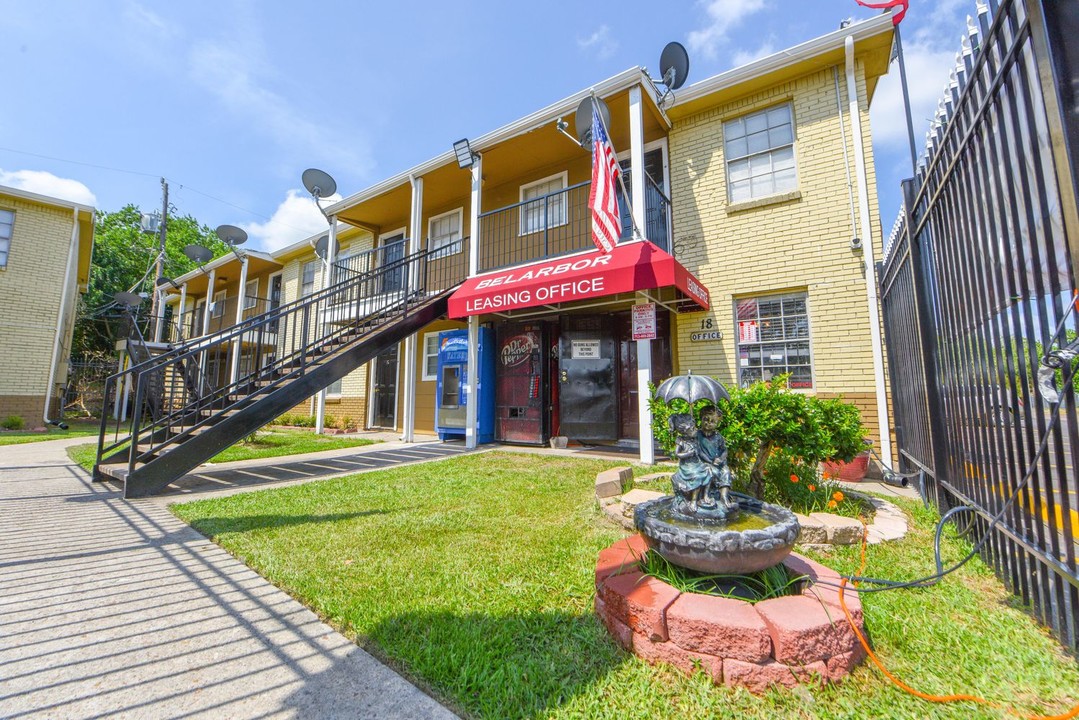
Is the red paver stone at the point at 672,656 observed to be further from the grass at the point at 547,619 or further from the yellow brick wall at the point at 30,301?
the yellow brick wall at the point at 30,301

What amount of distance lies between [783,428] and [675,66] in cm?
669

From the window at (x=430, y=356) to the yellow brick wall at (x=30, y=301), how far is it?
1164 cm

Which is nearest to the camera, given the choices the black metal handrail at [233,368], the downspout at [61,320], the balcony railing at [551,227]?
the black metal handrail at [233,368]

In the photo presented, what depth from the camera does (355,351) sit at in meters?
6.77

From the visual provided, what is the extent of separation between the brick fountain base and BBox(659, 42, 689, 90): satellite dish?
7766 millimetres

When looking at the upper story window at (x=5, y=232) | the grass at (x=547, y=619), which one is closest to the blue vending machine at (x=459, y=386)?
the grass at (x=547, y=619)

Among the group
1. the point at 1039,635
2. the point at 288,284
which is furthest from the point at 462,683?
the point at 288,284

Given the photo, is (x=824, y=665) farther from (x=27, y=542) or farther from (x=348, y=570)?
(x=27, y=542)

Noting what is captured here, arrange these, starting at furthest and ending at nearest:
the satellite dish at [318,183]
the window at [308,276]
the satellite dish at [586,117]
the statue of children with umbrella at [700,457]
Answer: the window at [308,276] < the satellite dish at [318,183] < the satellite dish at [586,117] < the statue of children with umbrella at [700,457]

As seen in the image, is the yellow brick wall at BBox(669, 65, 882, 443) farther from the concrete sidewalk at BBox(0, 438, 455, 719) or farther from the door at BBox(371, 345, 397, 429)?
the door at BBox(371, 345, 397, 429)

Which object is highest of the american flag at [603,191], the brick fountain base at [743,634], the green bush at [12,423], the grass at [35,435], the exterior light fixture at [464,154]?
the exterior light fixture at [464,154]

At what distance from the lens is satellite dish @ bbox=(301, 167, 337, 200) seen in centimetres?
1037

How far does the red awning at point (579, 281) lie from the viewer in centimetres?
564

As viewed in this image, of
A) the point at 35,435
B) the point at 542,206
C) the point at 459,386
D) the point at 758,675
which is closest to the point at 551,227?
the point at 542,206
